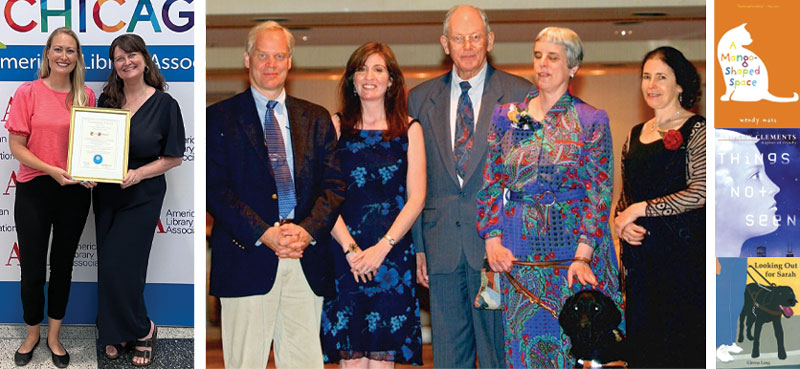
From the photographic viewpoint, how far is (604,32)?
172 inches

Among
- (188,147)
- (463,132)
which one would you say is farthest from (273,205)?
Result: (463,132)

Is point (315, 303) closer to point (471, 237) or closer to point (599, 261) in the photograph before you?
point (471, 237)

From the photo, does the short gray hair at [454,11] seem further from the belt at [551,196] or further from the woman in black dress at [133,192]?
the woman in black dress at [133,192]

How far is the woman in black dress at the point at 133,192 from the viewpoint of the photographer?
4.32m

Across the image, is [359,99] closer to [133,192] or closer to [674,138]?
[133,192]

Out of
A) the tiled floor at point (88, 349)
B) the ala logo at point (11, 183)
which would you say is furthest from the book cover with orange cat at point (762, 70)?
the ala logo at point (11, 183)

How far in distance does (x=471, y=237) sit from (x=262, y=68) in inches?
55.1

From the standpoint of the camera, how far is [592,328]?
4.34 meters

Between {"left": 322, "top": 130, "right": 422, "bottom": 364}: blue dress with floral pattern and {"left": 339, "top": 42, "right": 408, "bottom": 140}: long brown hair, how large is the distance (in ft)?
0.25

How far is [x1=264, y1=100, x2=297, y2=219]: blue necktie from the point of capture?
4348 millimetres

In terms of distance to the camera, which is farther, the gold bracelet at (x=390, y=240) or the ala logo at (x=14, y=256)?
the ala logo at (x=14, y=256)

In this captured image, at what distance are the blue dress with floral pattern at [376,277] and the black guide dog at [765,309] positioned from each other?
5.73ft

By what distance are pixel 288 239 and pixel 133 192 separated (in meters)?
0.83

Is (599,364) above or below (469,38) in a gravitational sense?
below
